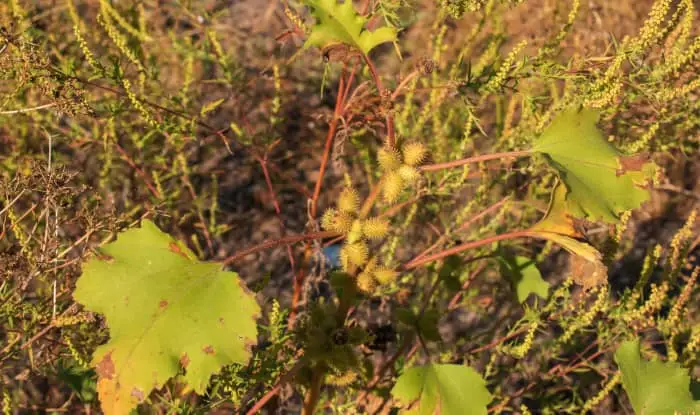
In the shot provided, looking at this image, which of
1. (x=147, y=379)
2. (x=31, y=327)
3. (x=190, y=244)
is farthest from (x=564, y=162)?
(x=190, y=244)

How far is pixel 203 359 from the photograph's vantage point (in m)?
1.28

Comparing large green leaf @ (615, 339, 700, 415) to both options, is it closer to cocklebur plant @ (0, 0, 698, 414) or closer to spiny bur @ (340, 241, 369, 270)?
cocklebur plant @ (0, 0, 698, 414)

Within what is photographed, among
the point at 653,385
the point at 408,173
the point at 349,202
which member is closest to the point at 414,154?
the point at 408,173

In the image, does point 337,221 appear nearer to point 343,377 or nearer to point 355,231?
point 355,231

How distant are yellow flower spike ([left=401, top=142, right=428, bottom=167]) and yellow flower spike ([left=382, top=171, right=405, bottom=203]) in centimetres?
3

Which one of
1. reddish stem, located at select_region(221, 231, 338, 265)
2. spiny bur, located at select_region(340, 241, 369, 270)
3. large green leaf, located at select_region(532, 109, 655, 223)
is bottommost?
spiny bur, located at select_region(340, 241, 369, 270)

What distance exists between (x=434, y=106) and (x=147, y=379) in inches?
58.9

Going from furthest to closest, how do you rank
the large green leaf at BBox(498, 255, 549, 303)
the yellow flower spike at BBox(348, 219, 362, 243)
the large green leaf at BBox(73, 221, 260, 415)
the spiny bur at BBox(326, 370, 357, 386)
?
the large green leaf at BBox(498, 255, 549, 303), the spiny bur at BBox(326, 370, 357, 386), the yellow flower spike at BBox(348, 219, 362, 243), the large green leaf at BBox(73, 221, 260, 415)

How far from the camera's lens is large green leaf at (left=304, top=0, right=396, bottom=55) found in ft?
4.91

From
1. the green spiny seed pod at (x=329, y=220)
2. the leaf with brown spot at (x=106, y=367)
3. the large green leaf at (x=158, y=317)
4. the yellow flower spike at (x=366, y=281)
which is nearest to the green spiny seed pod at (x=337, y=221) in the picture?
the green spiny seed pod at (x=329, y=220)

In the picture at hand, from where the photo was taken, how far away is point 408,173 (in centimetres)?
146

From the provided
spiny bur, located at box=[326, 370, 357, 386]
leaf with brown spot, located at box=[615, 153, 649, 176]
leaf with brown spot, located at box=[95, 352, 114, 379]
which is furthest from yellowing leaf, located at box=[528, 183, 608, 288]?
leaf with brown spot, located at box=[95, 352, 114, 379]

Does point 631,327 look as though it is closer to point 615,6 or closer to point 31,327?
point 31,327

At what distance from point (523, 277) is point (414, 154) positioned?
27.2 inches
